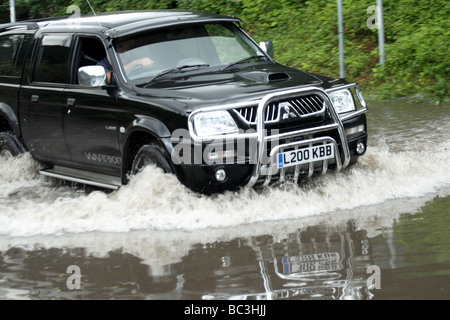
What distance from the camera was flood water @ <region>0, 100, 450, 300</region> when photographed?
4.74 metres

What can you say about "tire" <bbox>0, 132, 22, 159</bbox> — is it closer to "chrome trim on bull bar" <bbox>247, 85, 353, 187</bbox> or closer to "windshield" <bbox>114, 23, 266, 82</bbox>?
"windshield" <bbox>114, 23, 266, 82</bbox>

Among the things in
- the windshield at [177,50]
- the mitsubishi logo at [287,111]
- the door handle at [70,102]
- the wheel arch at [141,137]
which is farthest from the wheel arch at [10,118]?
the mitsubishi logo at [287,111]

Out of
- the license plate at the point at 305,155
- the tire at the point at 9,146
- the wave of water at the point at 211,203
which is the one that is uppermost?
the license plate at the point at 305,155

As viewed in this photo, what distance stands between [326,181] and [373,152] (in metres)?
1.36

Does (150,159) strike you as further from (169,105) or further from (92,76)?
(92,76)

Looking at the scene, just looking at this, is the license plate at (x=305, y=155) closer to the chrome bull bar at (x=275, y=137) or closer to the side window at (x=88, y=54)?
the chrome bull bar at (x=275, y=137)

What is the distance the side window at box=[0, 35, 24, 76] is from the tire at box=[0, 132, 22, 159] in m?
0.70

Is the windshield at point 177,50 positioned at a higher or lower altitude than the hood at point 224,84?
higher

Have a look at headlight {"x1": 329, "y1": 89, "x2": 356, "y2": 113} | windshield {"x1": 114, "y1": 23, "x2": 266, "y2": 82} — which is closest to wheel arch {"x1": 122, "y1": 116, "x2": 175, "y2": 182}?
windshield {"x1": 114, "y1": 23, "x2": 266, "y2": 82}

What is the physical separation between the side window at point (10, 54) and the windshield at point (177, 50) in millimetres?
1905

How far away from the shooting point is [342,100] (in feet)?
23.1

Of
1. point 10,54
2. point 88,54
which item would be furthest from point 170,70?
point 10,54

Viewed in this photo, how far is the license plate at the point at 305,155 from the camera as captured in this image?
6395 mm
